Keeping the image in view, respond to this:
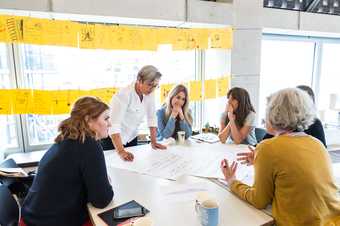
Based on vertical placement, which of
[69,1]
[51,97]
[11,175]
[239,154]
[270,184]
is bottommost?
[11,175]

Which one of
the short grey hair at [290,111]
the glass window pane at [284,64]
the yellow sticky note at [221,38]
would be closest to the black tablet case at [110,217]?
the short grey hair at [290,111]

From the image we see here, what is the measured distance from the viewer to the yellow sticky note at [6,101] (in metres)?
2.09

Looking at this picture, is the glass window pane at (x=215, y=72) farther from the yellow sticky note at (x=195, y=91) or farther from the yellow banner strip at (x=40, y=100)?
the yellow banner strip at (x=40, y=100)

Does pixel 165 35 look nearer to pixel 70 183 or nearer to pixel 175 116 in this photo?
pixel 175 116

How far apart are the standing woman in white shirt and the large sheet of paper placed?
0.29 feet

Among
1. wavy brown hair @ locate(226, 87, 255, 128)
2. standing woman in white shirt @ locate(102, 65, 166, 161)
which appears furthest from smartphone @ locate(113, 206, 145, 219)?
wavy brown hair @ locate(226, 87, 255, 128)

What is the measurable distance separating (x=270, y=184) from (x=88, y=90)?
1913 mm

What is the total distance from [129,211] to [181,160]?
66 centimetres

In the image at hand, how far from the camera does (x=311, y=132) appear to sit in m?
1.70

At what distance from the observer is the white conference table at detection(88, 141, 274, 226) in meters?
1.03

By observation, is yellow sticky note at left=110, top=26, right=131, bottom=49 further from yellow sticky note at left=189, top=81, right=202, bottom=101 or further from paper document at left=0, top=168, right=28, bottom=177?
paper document at left=0, top=168, right=28, bottom=177

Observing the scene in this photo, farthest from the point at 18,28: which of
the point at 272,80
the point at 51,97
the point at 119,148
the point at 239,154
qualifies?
the point at 272,80

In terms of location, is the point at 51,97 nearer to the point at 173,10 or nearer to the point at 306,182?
the point at 173,10

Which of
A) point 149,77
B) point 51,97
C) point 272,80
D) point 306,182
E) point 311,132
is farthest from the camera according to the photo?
point 272,80
